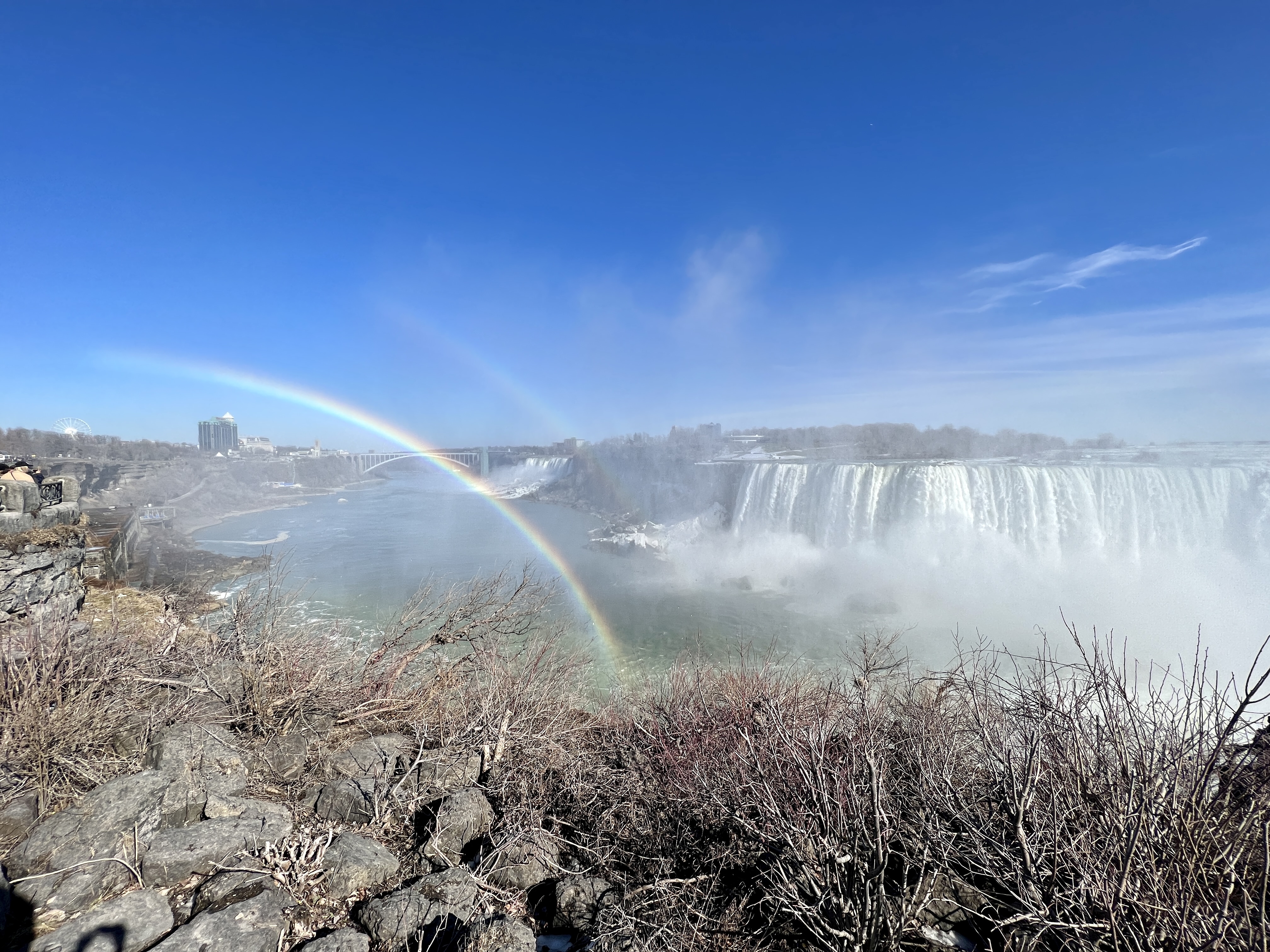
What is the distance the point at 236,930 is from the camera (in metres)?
2.56

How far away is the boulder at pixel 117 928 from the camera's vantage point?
2357 mm

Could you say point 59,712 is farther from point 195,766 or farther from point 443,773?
point 443,773

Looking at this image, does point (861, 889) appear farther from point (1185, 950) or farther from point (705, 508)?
point (705, 508)

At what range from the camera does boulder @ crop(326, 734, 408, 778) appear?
417 cm

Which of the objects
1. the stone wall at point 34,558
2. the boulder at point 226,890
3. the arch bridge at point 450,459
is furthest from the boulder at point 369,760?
the arch bridge at point 450,459

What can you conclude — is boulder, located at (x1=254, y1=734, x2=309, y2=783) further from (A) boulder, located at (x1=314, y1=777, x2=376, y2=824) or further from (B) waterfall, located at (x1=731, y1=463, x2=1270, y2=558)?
(B) waterfall, located at (x1=731, y1=463, x2=1270, y2=558)

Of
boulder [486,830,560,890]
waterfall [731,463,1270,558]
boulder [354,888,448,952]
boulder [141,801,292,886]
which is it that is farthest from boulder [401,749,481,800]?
waterfall [731,463,1270,558]

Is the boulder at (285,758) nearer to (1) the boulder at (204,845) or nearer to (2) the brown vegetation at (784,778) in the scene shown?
(2) the brown vegetation at (784,778)

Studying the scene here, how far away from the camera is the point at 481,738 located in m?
4.70

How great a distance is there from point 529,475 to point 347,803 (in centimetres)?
7577

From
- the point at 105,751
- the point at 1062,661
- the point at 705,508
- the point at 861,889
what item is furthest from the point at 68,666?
the point at 705,508

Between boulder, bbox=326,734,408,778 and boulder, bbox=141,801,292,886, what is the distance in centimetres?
80

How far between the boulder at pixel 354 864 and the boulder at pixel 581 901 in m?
1.02

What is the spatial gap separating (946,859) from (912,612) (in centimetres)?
1843
